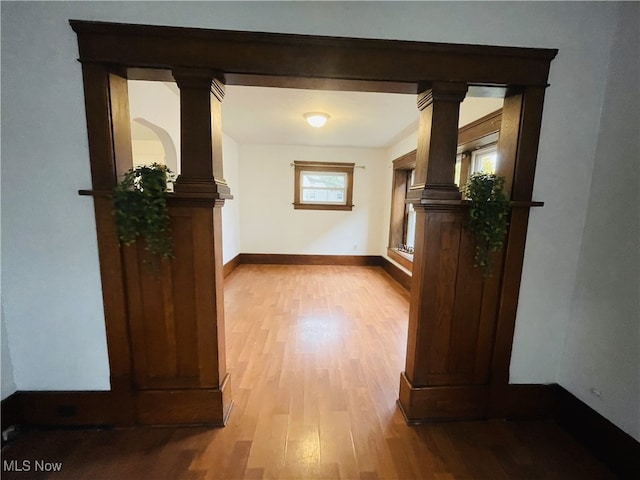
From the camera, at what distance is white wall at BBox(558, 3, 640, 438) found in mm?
1353

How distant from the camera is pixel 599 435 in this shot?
4.85 ft

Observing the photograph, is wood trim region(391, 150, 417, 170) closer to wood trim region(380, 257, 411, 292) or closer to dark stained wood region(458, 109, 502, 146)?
dark stained wood region(458, 109, 502, 146)

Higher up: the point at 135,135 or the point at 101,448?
the point at 135,135

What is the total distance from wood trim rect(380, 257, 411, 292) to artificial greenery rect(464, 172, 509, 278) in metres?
2.71

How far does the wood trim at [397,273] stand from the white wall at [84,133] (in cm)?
265

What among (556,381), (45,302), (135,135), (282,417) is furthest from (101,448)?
(135,135)

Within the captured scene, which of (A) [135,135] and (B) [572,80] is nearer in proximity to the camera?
(B) [572,80]

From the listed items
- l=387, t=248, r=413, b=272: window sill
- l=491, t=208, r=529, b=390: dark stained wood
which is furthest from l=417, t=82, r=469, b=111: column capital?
l=387, t=248, r=413, b=272: window sill

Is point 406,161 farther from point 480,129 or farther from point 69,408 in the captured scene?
point 69,408

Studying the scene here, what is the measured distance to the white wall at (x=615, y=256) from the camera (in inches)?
53.2


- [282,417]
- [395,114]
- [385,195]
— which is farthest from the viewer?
[385,195]

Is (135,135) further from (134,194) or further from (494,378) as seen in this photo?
(494,378)

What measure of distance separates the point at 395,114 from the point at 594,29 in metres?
1.96

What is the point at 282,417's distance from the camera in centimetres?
169
